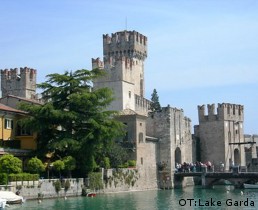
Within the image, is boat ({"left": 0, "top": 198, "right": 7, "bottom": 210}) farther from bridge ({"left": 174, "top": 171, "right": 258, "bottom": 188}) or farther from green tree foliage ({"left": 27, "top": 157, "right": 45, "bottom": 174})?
bridge ({"left": 174, "top": 171, "right": 258, "bottom": 188})

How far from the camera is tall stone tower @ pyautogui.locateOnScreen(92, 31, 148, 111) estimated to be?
5644cm

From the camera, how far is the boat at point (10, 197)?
3101 centimetres

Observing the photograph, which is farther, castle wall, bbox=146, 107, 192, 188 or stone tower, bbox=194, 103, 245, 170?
stone tower, bbox=194, 103, 245, 170

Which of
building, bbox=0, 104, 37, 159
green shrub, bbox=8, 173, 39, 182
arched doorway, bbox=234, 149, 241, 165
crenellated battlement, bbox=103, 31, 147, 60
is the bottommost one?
green shrub, bbox=8, 173, 39, 182

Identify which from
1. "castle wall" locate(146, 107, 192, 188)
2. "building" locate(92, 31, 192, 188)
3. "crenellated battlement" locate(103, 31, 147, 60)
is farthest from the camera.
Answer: "crenellated battlement" locate(103, 31, 147, 60)

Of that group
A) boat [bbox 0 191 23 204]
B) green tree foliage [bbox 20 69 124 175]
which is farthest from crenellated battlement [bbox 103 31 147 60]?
boat [bbox 0 191 23 204]

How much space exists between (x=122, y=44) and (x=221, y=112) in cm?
1595

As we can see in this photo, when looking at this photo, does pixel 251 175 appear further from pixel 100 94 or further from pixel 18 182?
pixel 18 182

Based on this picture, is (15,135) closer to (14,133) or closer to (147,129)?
(14,133)

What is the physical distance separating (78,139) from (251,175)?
53.9 feet

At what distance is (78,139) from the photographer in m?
40.3

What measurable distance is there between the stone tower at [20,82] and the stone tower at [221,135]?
1929cm

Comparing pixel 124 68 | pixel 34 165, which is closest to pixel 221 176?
pixel 124 68

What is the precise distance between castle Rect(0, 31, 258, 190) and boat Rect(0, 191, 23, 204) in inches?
623
